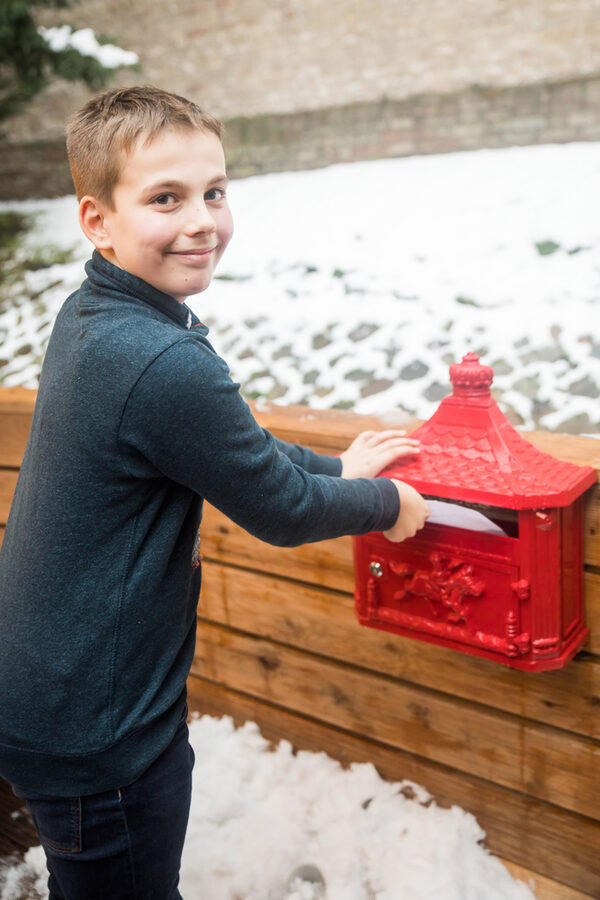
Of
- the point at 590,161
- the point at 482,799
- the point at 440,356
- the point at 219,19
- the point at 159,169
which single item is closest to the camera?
the point at 159,169

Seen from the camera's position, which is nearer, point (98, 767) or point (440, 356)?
point (98, 767)

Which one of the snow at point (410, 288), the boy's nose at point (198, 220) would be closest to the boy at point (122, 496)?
the boy's nose at point (198, 220)

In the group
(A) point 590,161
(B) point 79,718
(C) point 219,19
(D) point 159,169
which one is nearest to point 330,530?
(B) point 79,718

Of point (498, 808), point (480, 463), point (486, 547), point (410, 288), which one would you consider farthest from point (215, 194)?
point (410, 288)

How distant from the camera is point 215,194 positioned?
1180 millimetres

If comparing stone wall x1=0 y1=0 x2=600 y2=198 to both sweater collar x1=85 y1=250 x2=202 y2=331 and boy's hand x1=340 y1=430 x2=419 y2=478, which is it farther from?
sweater collar x1=85 y1=250 x2=202 y2=331

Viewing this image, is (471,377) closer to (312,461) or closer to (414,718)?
(312,461)

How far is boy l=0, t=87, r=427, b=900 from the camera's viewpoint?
1.04 m

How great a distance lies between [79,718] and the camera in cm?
110

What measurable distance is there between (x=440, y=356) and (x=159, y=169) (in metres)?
1.81

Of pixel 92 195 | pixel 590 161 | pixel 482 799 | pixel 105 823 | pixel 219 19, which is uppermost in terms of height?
pixel 219 19

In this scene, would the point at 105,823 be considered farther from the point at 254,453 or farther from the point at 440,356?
the point at 440,356

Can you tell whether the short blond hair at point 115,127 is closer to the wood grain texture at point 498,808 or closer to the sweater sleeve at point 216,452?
the sweater sleeve at point 216,452

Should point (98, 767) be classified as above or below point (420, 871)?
above
